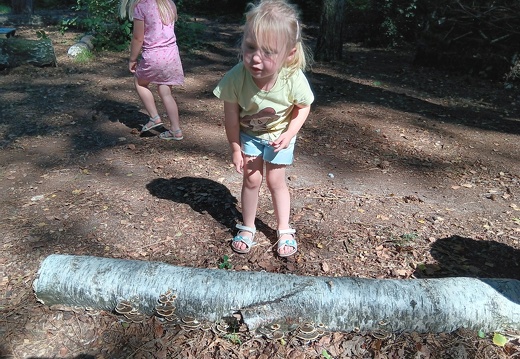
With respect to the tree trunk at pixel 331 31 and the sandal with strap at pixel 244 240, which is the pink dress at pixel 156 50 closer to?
the sandal with strap at pixel 244 240

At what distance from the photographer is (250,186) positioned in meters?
3.09

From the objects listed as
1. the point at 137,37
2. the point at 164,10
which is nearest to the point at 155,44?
the point at 137,37

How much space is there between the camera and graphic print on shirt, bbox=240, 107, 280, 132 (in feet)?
8.97

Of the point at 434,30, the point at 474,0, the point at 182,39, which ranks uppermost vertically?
the point at 474,0

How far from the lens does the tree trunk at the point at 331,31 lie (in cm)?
859

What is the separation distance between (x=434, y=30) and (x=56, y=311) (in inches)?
352

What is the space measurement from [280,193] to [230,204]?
83cm

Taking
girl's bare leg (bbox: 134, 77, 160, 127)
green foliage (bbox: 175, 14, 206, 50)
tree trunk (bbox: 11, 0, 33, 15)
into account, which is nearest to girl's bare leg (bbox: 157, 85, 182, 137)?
girl's bare leg (bbox: 134, 77, 160, 127)

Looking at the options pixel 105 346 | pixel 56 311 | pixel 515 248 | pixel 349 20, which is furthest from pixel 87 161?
pixel 349 20

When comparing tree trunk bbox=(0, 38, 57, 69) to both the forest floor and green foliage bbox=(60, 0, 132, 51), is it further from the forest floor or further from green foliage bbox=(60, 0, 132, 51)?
green foliage bbox=(60, 0, 132, 51)

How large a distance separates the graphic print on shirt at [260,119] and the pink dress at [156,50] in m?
2.20

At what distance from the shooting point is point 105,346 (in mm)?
2447

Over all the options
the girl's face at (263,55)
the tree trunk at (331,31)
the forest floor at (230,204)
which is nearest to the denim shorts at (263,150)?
the girl's face at (263,55)

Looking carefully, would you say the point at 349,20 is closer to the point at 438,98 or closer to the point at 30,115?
the point at 438,98
